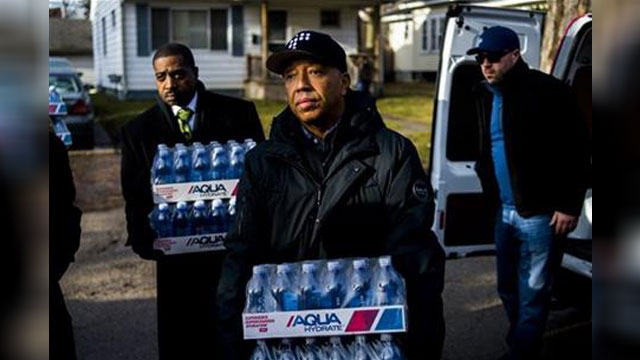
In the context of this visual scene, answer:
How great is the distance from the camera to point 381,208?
9.59ft

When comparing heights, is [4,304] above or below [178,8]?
below

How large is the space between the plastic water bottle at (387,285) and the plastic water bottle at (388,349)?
0.12 metres

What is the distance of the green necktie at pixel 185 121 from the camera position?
4414mm

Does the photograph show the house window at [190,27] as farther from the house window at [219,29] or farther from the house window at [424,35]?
the house window at [424,35]

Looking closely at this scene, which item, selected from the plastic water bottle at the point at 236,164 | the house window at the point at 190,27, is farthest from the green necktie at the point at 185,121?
the house window at the point at 190,27

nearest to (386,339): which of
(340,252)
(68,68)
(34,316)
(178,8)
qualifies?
(340,252)

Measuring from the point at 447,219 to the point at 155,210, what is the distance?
2.59m

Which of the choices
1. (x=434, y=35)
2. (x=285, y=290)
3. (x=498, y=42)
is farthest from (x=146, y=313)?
(x=434, y=35)

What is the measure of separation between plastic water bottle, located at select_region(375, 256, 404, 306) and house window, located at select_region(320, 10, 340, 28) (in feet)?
82.6

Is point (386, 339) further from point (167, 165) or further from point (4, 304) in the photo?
point (167, 165)

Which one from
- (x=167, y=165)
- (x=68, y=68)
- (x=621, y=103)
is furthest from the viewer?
(x=68, y=68)

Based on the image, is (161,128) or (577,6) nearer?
(161,128)

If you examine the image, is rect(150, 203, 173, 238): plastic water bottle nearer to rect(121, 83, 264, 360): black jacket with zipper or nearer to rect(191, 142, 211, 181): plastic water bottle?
rect(121, 83, 264, 360): black jacket with zipper

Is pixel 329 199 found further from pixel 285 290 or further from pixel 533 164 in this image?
pixel 533 164
